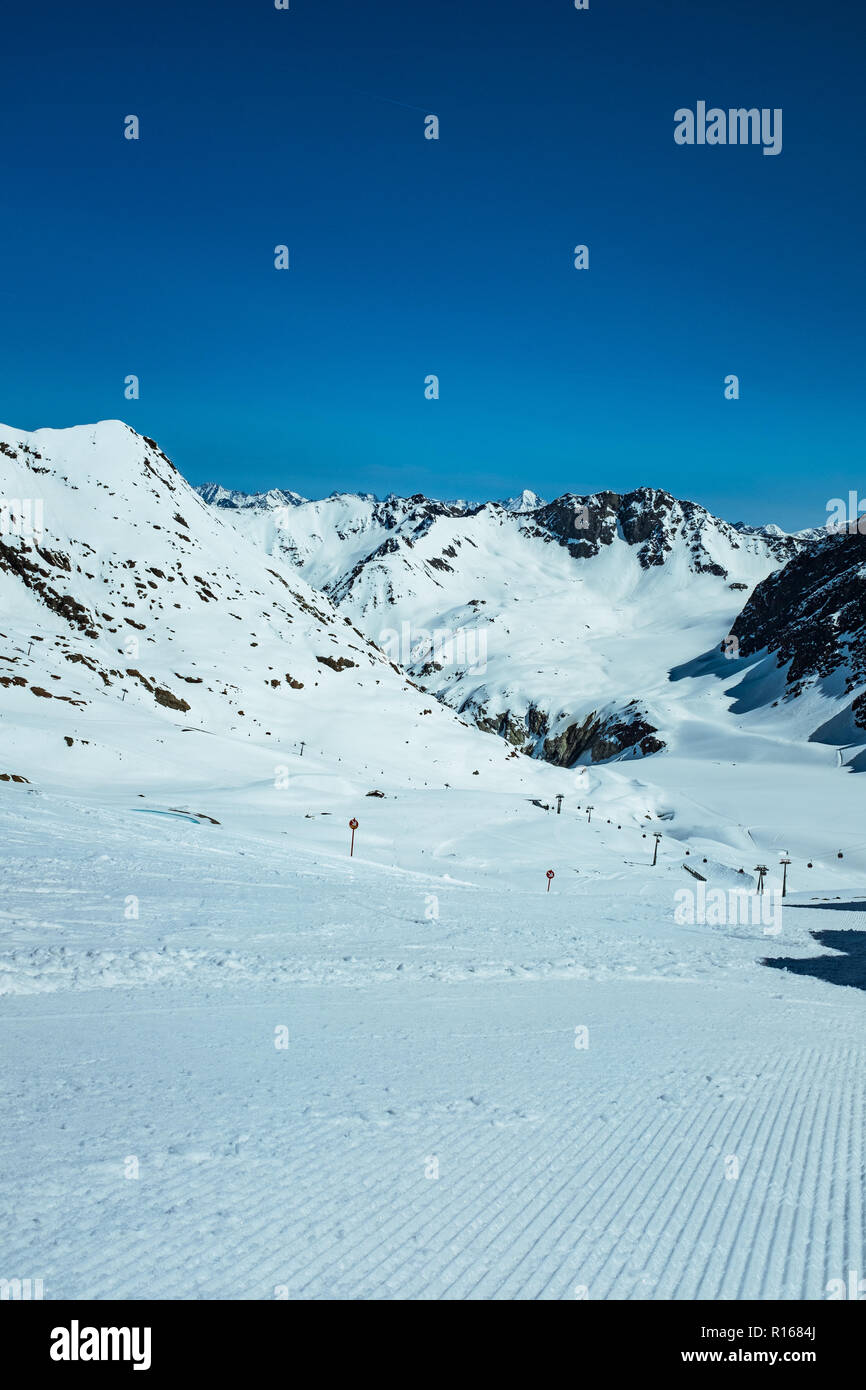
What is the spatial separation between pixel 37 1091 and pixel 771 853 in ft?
192

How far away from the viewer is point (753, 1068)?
9156 millimetres

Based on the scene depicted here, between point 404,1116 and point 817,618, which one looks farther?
point 817,618

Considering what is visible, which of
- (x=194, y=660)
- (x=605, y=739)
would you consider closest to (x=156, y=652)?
(x=194, y=660)

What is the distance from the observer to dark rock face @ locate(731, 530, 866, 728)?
129750 millimetres

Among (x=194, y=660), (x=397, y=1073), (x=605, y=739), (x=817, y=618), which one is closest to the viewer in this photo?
(x=397, y=1073)

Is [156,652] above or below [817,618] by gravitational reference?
below

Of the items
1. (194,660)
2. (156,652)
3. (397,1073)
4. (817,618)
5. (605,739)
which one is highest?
(817,618)

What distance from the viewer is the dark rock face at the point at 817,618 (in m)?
130

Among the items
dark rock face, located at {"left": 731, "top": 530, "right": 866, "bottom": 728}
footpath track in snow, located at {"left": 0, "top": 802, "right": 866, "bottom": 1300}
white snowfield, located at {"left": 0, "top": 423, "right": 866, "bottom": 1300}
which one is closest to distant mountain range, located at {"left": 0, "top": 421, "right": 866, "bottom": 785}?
dark rock face, located at {"left": 731, "top": 530, "right": 866, "bottom": 728}

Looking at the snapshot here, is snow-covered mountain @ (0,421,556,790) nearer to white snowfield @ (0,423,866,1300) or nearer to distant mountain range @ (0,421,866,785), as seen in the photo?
distant mountain range @ (0,421,866,785)

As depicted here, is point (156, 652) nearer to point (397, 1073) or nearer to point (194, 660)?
point (194, 660)

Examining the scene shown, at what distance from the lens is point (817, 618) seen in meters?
147

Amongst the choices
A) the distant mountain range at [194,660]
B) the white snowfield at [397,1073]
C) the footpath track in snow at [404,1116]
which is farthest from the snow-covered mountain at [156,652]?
the footpath track in snow at [404,1116]

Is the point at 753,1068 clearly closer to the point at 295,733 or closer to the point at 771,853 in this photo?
the point at 771,853
